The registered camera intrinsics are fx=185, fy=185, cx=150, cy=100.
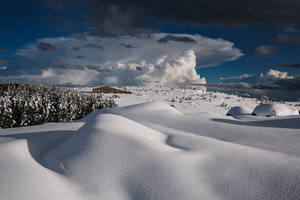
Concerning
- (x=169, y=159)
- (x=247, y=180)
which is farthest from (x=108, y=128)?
(x=247, y=180)

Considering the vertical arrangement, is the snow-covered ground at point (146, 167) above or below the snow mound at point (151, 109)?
below

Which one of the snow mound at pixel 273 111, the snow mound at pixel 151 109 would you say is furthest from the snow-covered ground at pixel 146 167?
the snow mound at pixel 273 111

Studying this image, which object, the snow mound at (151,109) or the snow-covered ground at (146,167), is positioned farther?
the snow mound at (151,109)

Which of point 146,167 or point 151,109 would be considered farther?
point 151,109

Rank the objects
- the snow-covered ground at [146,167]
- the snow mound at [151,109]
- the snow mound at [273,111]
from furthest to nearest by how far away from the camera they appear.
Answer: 1. the snow mound at [273,111]
2. the snow mound at [151,109]
3. the snow-covered ground at [146,167]

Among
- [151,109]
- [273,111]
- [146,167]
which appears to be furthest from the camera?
[273,111]

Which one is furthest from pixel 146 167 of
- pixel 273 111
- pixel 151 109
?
pixel 273 111

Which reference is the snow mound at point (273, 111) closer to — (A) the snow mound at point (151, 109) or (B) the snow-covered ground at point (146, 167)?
(A) the snow mound at point (151, 109)

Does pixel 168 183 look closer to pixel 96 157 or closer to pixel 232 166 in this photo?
pixel 232 166

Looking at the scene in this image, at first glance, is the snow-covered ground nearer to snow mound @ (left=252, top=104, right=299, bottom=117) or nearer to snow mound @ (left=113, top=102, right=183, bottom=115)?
snow mound @ (left=113, top=102, right=183, bottom=115)

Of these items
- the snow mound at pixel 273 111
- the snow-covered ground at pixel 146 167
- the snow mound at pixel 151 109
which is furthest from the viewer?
the snow mound at pixel 273 111

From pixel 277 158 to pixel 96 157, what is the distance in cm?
398

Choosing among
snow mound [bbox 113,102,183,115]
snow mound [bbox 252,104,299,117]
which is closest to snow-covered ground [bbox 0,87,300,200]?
snow mound [bbox 113,102,183,115]

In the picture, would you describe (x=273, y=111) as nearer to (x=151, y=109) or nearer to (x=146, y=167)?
(x=151, y=109)
